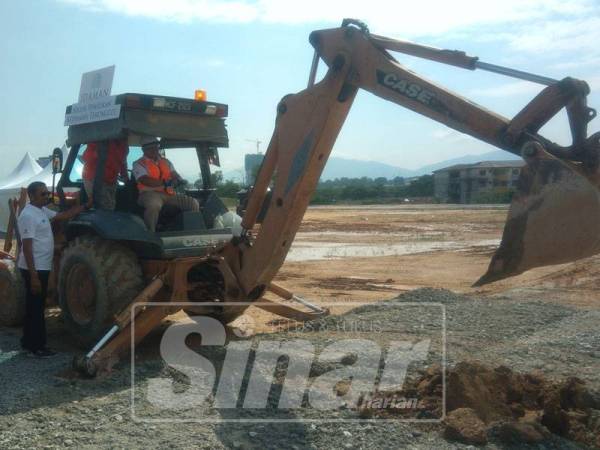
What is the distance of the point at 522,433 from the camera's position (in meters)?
4.74

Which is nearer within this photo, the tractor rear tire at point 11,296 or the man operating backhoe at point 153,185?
the man operating backhoe at point 153,185

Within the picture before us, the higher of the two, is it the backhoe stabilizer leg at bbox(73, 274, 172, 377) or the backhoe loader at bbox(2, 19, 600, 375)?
the backhoe loader at bbox(2, 19, 600, 375)

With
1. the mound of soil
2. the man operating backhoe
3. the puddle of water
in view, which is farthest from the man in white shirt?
the puddle of water

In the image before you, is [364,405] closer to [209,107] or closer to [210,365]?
[210,365]

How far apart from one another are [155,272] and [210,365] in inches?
46.3

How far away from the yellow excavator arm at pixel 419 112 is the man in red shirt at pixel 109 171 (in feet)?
4.70

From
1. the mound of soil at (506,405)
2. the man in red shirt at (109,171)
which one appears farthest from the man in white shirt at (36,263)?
the mound of soil at (506,405)

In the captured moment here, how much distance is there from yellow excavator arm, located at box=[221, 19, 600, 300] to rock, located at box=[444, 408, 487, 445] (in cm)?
94

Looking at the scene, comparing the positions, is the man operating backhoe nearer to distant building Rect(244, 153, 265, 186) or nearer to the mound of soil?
distant building Rect(244, 153, 265, 186)

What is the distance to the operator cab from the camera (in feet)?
23.7

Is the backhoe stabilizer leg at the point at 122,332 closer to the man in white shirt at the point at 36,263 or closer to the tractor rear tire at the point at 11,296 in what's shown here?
the man in white shirt at the point at 36,263

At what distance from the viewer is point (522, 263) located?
4801 mm

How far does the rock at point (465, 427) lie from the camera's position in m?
4.76

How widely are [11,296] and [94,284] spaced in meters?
2.04
